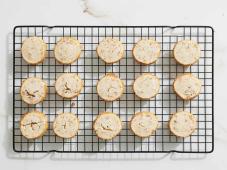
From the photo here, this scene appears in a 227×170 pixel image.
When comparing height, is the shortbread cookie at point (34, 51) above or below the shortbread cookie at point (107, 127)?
above

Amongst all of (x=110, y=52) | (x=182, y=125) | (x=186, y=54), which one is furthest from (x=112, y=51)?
(x=182, y=125)

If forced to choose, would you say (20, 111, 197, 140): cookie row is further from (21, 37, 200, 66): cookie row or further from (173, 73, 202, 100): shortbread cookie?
(21, 37, 200, 66): cookie row

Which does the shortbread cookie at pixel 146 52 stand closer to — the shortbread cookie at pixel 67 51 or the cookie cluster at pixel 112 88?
the cookie cluster at pixel 112 88

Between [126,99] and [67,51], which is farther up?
[67,51]

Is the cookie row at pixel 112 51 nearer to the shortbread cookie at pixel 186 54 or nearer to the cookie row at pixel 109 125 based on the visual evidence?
the shortbread cookie at pixel 186 54

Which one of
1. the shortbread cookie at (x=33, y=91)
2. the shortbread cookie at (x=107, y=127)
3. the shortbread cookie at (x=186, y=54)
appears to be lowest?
the shortbread cookie at (x=107, y=127)

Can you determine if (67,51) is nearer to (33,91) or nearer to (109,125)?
(33,91)
